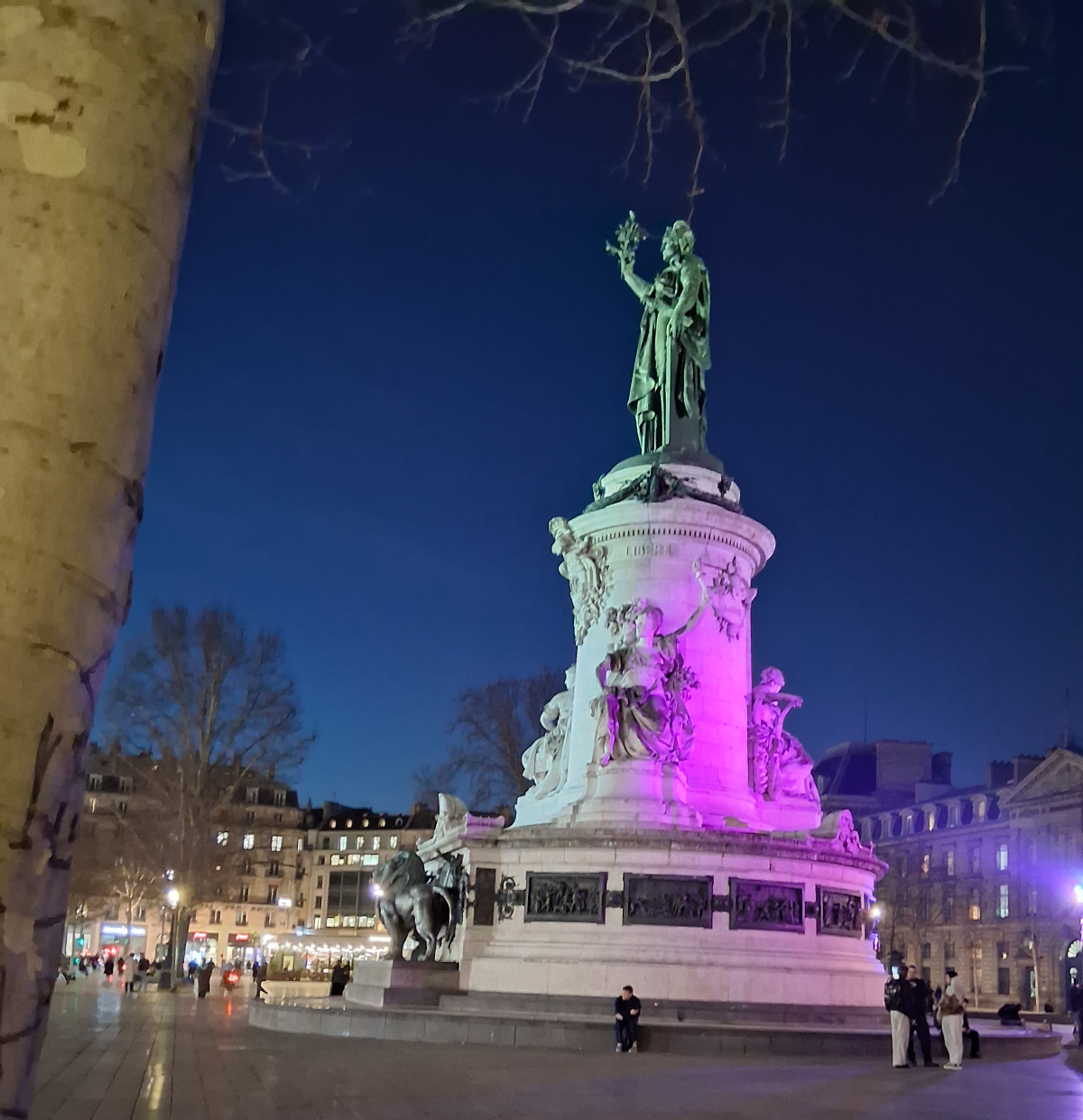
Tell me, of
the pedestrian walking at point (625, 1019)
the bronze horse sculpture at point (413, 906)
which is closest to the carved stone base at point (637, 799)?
the bronze horse sculpture at point (413, 906)

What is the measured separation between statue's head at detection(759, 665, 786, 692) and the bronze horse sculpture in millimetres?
8033

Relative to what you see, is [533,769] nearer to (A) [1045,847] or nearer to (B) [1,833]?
(B) [1,833]

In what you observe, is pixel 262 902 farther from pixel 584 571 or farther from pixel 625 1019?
pixel 625 1019

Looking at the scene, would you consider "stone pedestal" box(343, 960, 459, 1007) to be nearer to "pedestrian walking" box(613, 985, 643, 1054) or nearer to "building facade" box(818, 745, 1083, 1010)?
"pedestrian walking" box(613, 985, 643, 1054)

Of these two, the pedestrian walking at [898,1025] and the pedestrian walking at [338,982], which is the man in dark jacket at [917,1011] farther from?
the pedestrian walking at [338,982]

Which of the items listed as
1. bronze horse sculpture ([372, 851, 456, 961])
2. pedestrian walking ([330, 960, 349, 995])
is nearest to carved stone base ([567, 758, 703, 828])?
bronze horse sculpture ([372, 851, 456, 961])

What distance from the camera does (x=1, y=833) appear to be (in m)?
2.52

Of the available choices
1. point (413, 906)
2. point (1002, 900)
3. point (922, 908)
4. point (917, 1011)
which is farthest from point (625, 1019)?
point (922, 908)

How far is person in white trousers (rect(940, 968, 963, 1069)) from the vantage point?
61.2ft

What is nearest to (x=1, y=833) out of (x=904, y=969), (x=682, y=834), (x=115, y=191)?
(x=115, y=191)

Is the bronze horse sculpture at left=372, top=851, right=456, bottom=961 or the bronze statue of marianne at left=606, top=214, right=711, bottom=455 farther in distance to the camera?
the bronze statue of marianne at left=606, top=214, right=711, bottom=455

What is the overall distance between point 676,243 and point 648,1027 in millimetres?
17685

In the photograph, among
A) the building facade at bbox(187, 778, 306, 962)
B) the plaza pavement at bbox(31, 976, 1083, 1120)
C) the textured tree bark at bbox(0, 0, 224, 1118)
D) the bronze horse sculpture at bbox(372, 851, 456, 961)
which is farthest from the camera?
the building facade at bbox(187, 778, 306, 962)

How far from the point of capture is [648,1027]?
1850cm
